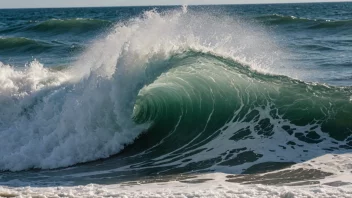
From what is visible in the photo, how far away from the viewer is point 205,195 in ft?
20.0

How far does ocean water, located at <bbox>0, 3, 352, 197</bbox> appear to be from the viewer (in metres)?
6.96

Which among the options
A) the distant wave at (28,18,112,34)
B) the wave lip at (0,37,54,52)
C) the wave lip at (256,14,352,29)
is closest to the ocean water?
the wave lip at (0,37,54,52)

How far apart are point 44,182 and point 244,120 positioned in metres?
4.26

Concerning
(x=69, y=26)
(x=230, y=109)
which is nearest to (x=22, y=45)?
(x=69, y=26)

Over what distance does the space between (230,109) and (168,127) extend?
1360 millimetres

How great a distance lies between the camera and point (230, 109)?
10203 millimetres

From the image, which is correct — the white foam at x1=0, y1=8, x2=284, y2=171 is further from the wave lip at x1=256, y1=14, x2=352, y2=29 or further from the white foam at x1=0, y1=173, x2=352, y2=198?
the wave lip at x1=256, y1=14, x2=352, y2=29

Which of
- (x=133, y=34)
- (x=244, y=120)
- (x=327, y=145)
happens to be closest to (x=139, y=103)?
(x=133, y=34)

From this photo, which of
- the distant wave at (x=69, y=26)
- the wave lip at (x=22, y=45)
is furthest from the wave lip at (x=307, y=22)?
the wave lip at (x=22, y=45)

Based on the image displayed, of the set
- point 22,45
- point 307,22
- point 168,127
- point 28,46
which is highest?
point 307,22

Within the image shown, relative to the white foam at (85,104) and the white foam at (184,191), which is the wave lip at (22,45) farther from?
the white foam at (184,191)

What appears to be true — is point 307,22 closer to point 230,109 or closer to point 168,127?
point 230,109

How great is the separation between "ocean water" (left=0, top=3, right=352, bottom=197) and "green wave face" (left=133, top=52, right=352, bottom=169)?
0.07 feet

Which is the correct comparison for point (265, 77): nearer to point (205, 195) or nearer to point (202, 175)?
point (202, 175)
